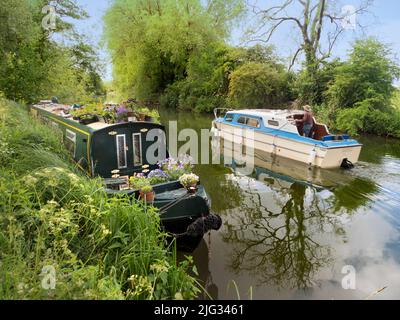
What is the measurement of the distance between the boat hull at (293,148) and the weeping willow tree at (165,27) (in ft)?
56.1

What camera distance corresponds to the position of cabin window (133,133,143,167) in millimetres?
6348

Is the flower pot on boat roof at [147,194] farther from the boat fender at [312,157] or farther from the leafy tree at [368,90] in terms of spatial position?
the leafy tree at [368,90]

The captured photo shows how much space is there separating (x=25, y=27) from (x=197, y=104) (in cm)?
1689

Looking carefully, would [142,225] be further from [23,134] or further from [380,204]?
[380,204]

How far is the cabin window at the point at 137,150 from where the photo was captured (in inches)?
250

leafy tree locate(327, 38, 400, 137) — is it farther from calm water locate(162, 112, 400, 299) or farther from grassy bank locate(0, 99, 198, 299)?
grassy bank locate(0, 99, 198, 299)

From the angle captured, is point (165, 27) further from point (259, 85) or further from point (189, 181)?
point (189, 181)

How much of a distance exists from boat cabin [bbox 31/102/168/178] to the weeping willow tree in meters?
23.7

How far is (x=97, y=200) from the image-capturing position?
402 cm

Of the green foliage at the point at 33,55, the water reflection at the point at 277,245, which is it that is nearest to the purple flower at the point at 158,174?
the water reflection at the point at 277,245

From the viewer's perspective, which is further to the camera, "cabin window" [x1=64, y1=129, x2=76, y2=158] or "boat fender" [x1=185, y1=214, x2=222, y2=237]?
"cabin window" [x1=64, y1=129, x2=76, y2=158]

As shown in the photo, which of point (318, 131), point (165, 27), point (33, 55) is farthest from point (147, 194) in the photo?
point (165, 27)

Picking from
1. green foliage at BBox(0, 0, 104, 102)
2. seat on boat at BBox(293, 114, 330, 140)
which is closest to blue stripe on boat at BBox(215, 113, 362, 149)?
seat on boat at BBox(293, 114, 330, 140)
